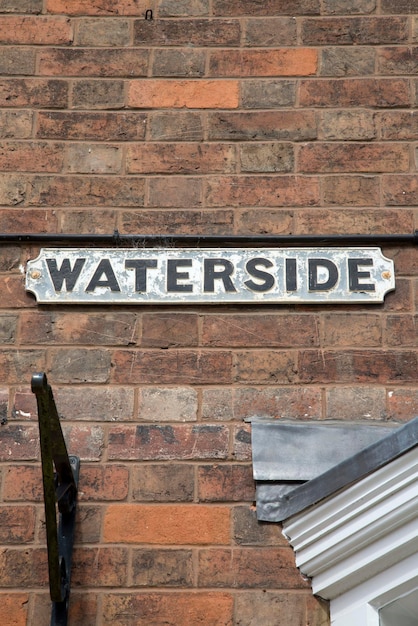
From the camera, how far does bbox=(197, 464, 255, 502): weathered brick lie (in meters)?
3.83

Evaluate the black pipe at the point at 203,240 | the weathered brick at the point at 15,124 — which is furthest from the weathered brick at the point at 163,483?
the weathered brick at the point at 15,124

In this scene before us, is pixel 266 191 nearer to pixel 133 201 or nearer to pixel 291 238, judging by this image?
pixel 291 238

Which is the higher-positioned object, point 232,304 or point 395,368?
point 232,304

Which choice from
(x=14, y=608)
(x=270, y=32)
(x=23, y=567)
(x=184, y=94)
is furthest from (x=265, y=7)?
(x=14, y=608)

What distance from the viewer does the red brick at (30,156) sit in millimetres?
4512

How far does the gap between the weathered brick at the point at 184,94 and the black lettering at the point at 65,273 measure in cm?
77

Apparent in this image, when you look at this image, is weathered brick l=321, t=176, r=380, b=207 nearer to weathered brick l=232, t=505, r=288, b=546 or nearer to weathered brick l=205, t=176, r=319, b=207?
weathered brick l=205, t=176, r=319, b=207

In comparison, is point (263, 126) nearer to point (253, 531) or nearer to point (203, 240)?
point (203, 240)

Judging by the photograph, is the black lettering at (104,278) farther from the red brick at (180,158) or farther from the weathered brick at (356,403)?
the weathered brick at (356,403)

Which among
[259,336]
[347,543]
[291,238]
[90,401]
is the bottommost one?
[347,543]

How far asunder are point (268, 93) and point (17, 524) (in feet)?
6.54

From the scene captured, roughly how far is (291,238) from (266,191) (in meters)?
0.24

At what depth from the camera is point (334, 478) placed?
359 centimetres

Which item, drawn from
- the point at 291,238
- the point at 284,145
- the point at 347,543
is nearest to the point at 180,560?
the point at 347,543
